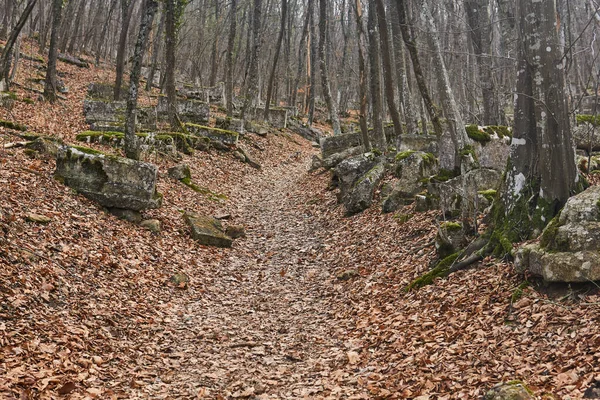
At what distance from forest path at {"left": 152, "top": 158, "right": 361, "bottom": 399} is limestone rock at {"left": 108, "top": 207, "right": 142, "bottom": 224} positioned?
1.95 m

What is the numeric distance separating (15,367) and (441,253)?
224 inches

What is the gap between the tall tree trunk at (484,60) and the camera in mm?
15594

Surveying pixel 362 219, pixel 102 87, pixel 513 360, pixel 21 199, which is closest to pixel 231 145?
pixel 102 87

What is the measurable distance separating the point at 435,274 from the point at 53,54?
55.0 feet

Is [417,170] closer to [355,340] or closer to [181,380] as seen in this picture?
[355,340]

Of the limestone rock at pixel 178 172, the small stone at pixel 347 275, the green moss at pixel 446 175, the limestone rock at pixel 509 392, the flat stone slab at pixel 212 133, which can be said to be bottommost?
the small stone at pixel 347 275

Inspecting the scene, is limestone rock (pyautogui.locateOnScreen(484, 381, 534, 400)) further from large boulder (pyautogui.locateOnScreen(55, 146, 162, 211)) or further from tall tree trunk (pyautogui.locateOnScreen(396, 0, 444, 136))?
tall tree trunk (pyautogui.locateOnScreen(396, 0, 444, 136))

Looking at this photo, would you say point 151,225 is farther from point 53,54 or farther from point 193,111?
point 193,111

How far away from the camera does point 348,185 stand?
1336 centimetres

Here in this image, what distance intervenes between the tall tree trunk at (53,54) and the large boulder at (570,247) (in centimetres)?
1792

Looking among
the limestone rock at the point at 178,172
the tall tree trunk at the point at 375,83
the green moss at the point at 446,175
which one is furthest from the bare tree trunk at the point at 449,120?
the limestone rock at the point at 178,172

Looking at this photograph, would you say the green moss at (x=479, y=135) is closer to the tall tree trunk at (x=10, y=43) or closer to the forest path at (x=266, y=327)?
the forest path at (x=266, y=327)

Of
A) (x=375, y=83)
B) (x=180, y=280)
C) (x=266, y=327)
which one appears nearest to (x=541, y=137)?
(x=266, y=327)

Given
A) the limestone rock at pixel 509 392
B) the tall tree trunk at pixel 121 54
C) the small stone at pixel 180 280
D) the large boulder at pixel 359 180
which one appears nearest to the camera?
the limestone rock at pixel 509 392
